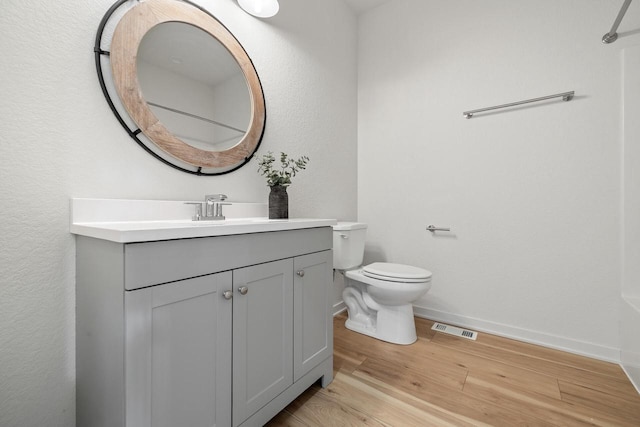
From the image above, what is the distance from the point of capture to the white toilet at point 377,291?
168 cm

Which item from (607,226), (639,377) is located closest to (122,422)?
(639,377)

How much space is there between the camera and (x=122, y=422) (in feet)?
2.20

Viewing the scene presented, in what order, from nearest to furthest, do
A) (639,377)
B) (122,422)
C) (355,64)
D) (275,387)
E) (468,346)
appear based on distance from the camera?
(122,422) → (275,387) → (639,377) → (468,346) → (355,64)

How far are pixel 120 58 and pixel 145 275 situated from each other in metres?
0.90

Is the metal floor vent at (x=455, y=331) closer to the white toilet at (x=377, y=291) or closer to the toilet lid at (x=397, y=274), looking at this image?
the white toilet at (x=377, y=291)

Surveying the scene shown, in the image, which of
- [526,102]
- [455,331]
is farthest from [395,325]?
[526,102]

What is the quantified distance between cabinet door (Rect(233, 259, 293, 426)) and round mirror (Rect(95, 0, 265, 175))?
67 cm

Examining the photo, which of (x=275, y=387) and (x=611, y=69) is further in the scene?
(x=611, y=69)

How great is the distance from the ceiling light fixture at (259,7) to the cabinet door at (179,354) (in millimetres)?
1453

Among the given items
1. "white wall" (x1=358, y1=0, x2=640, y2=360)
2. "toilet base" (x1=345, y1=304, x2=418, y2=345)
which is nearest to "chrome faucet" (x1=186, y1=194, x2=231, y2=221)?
"toilet base" (x1=345, y1=304, x2=418, y2=345)

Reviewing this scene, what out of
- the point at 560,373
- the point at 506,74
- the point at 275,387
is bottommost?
the point at 560,373

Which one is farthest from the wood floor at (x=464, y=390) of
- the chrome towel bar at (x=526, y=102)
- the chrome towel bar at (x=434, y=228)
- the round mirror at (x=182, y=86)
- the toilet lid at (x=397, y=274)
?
the chrome towel bar at (x=526, y=102)

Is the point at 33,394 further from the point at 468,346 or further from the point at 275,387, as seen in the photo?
the point at 468,346

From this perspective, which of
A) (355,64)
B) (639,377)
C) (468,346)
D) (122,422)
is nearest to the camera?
(122,422)
